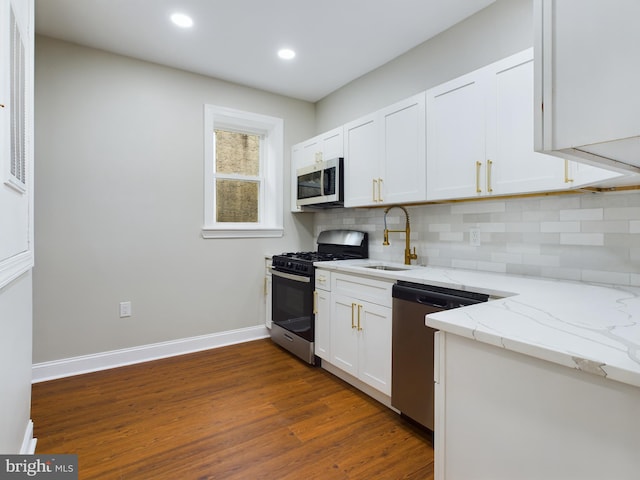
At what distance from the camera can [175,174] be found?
126 inches

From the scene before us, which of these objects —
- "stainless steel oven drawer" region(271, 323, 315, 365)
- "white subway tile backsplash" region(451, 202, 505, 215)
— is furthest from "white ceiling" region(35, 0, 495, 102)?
"stainless steel oven drawer" region(271, 323, 315, 365)

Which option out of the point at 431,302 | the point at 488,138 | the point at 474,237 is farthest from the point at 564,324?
the point at 474,237

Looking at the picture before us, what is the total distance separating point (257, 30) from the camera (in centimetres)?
259

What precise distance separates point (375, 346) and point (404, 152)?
4.56 ft

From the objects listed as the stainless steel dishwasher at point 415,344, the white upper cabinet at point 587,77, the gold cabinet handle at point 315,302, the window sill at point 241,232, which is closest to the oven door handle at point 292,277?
the gold cabinet handle at point 315,302

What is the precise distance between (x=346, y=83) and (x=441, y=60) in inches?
45.8

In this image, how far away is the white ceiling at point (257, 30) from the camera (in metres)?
2.30

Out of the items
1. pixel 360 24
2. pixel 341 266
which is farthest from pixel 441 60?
pixel 341 266

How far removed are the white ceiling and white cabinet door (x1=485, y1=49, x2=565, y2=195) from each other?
0.76 metres

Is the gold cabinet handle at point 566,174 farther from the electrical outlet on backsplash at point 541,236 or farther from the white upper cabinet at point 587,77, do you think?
the white upper cabinet at point 587,77

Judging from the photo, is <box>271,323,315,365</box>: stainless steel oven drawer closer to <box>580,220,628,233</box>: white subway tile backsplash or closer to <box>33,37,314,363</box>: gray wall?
<box>33,37,314,363</box>: gray wall

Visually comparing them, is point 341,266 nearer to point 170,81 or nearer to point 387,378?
point 387,378

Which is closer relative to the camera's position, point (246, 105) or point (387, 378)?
point (387, 378)

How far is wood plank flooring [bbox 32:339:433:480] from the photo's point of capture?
65.7 inches
